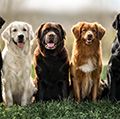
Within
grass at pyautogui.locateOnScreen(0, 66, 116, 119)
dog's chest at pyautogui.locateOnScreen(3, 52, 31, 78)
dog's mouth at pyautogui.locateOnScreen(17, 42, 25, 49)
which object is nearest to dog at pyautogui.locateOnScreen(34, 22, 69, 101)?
dog's chest at pyautogui.locateOnScreen(3, 52, 31, 78)

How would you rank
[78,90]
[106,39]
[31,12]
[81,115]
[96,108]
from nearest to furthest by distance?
1. [81,115]
2. [96,108]
3. [78,90]
4. [106,39]
5. [31,12]

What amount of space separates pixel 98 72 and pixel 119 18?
850 millimetres

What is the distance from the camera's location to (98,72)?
22.5ft

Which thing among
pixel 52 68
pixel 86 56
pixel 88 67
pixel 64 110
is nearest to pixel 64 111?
pixel 64 110

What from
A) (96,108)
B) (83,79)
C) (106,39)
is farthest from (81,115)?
(106,39)

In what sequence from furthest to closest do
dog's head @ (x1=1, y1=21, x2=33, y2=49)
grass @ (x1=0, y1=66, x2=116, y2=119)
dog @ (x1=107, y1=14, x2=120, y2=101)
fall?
1. dog @ (x1=107, y1=14, x2=120, y2=101)
2. dog's head @ (x1=1, y1=21, x2=33, y2=49)
3. grass @ (x1=0, y1=66, x2=116, y2=119)

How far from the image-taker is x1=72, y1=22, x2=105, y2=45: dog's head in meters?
6.73

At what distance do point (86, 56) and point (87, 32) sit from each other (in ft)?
1.23

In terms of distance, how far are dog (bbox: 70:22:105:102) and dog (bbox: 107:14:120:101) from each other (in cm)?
18

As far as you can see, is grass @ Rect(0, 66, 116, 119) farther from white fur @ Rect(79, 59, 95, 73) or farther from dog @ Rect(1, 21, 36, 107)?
white fur @ Rect(79, 59, 95, 73)

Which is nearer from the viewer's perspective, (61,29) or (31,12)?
(61,29)

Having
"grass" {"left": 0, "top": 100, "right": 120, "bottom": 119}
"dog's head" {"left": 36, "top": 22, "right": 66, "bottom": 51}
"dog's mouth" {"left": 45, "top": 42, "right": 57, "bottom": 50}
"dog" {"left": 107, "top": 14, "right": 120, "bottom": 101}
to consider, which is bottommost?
"grass" {"left": 0, "top": 100, "right": 120, "bottom": 119}

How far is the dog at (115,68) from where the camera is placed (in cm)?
679

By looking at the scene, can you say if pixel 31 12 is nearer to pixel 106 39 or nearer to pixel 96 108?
pixel 106 39
